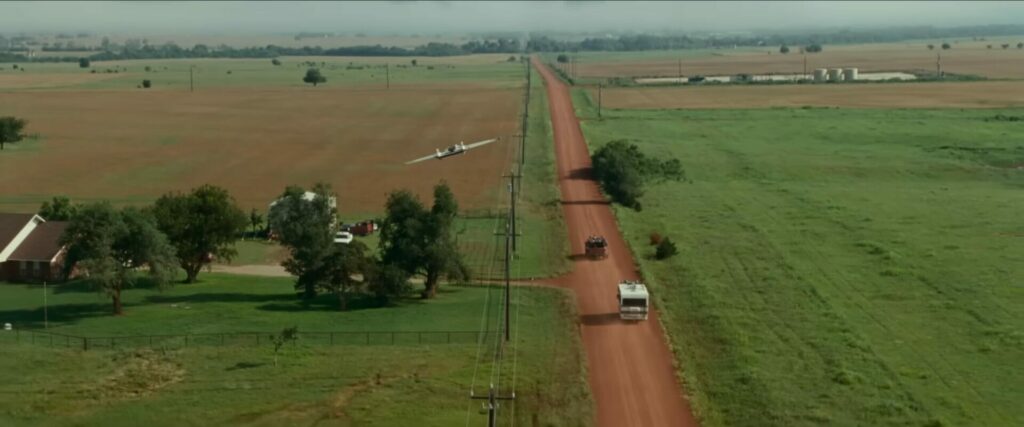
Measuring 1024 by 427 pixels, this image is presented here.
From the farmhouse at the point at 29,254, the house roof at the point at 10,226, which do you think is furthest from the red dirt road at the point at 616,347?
the house roof at the point at 10,226

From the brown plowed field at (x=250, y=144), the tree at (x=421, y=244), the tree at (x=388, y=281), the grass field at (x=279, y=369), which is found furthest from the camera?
the brown plowed field at (x=250, y=144)

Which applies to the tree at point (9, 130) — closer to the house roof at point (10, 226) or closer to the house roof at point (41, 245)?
the house roof at point (10, 226)

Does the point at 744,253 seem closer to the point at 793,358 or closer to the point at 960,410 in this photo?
the point at 793,358

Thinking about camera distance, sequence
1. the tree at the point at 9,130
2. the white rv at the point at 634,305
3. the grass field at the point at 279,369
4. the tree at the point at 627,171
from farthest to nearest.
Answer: the tree at the point at 9,130, the tree at the point at 627,171, the white rv at the point at 634,305, the grass field at the point at 279,369

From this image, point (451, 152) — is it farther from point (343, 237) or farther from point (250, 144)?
point (250, 144)

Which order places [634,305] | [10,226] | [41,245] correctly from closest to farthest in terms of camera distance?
[634,305]
[41,245]
[10,226]

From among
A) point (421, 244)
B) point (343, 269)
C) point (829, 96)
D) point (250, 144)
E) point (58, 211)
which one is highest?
point (829, 96)

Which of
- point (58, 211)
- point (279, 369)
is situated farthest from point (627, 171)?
point (279, 369)

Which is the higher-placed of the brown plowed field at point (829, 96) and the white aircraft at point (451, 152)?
the brown plowed field at point (829, 96)
